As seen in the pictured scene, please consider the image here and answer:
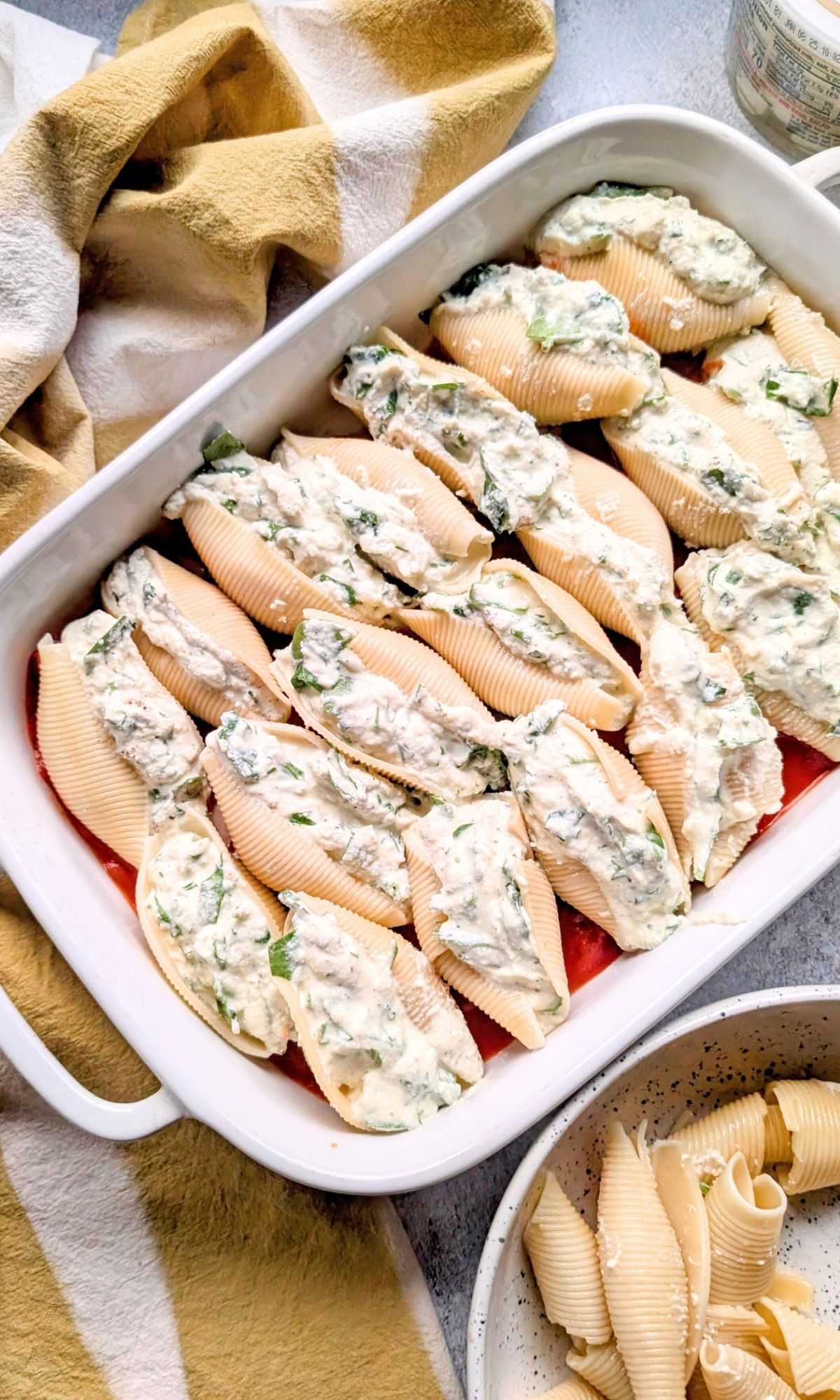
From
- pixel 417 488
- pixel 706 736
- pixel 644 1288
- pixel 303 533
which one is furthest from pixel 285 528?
pixel 644 1288

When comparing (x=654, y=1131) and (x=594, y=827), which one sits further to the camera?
(x=654, y=1131)

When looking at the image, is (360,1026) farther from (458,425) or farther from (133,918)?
(458,425)

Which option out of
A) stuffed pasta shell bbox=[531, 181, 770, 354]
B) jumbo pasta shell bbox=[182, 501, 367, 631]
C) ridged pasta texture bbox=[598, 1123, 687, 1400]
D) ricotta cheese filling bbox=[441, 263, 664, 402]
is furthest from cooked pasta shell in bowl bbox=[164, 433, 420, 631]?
ridged pasta texture bbox=[598, 1123, 687, 1400]

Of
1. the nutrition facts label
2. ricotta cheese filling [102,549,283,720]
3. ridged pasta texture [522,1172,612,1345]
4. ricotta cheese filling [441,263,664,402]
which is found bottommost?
ridged pasta texture [522,1172,612,1345]

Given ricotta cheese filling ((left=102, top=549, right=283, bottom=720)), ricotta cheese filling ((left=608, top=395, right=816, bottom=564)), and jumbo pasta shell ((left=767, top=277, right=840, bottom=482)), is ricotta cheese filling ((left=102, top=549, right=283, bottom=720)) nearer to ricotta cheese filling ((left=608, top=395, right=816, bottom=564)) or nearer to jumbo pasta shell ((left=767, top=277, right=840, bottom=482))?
ricotta cheese filling ((left=608, top=395, right=816, bottom=564))

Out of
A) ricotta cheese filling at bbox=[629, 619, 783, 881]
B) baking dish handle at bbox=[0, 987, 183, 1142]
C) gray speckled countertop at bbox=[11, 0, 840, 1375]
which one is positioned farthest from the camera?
gray speckled countertop at bbox=[11, 0, 840, 1375]

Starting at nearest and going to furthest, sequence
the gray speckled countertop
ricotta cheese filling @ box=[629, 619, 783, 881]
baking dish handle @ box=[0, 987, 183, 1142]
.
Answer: baking dish handle @ box=[0, 987, 183, 1142]
ricotta cheese filling @ box=[629, 619, 783, 881]
the gray speckled countertop

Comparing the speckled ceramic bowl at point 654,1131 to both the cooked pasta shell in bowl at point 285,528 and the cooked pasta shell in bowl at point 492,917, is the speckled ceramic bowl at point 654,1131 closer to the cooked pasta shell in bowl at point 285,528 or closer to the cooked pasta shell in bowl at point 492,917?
the cooked pasta shell in bowl at point 492,917

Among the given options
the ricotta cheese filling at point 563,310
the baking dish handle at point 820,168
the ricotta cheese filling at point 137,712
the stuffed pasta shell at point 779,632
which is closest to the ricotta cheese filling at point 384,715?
the ricotta cheese filling at point 137,712
